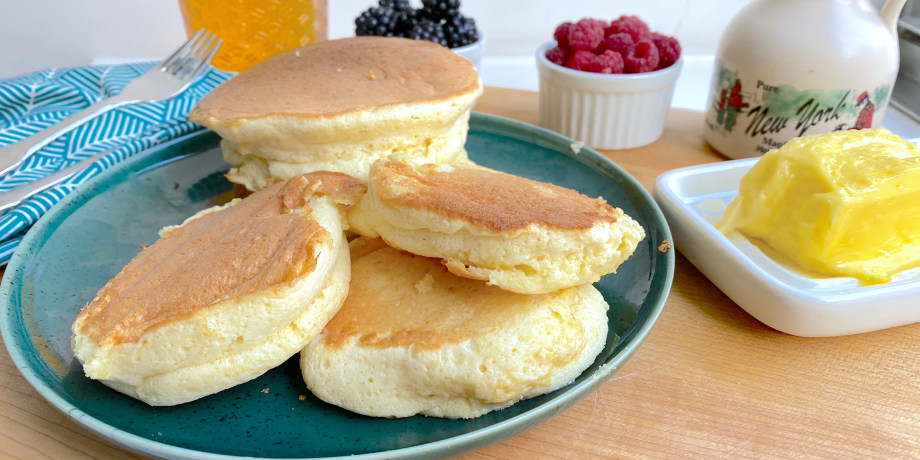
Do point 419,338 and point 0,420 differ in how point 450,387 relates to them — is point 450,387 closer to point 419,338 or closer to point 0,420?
point 419,338

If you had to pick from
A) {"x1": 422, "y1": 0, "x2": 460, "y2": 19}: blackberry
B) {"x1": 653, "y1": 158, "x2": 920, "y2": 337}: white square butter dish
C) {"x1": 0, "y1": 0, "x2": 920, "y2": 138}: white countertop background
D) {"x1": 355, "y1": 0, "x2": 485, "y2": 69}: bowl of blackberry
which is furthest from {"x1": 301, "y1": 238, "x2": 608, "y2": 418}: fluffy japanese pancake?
{"x1": 0, "y1": 0, "x2": 920, "y2": 138}: white countertop background

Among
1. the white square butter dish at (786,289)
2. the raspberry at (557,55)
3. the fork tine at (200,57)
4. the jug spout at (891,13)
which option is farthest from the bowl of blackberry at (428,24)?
the jug spout at (891,13)

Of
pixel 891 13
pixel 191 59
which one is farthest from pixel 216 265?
pixel 891 13

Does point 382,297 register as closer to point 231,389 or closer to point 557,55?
point 231,389

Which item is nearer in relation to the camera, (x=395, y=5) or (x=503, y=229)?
(x=503, y=229)

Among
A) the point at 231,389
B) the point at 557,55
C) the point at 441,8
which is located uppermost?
the point at 441,8

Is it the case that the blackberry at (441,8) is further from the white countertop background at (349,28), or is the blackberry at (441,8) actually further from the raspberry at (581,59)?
the white countertop background at (349,28)

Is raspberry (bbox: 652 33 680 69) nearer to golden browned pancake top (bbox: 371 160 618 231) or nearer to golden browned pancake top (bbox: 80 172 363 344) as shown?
golden browned pancake top (bbox: 371 160 618 231)
